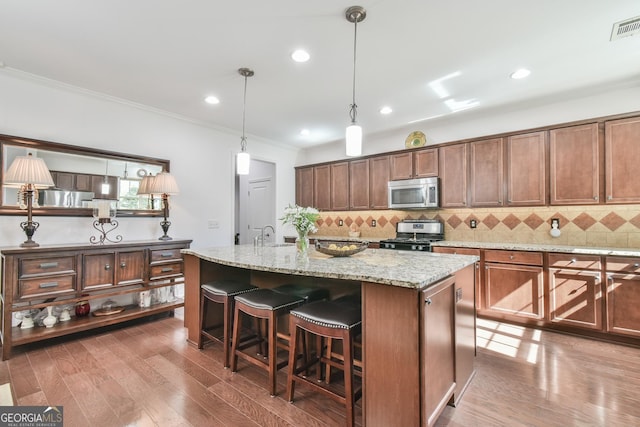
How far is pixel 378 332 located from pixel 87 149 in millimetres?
3675

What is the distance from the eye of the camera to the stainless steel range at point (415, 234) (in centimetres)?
404

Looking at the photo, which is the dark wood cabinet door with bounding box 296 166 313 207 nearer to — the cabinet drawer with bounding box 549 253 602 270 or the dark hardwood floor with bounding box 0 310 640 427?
the dark hardwood floor with bounding box 0 310 640 427

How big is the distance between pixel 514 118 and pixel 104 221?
5.17m

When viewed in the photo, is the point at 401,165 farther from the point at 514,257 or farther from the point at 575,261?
the point at 575,261

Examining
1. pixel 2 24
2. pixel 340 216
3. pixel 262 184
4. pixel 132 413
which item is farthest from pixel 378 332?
pixel 262 184

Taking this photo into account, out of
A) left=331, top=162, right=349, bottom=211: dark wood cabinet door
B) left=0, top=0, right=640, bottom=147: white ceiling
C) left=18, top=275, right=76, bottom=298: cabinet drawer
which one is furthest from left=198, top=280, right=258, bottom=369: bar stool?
left=331, top=162, right=349, bottom=211: dark wood cabinet door

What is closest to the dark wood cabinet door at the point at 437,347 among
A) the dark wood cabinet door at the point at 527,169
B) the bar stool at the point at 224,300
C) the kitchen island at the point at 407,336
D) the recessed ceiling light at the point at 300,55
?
the kitchen island at the point at 407,336

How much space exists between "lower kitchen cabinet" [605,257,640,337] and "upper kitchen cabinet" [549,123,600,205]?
2.44ft

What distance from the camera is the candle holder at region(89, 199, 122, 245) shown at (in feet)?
10.5

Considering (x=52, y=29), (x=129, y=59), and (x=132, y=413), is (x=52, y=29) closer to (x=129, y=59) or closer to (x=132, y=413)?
(x=129, y=59)

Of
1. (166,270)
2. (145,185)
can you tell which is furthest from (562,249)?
(145,185)

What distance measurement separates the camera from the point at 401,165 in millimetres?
4602

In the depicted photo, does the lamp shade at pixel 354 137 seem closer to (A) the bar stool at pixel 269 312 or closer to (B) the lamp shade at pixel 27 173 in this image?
(A) the bar stool at pixel 269 312

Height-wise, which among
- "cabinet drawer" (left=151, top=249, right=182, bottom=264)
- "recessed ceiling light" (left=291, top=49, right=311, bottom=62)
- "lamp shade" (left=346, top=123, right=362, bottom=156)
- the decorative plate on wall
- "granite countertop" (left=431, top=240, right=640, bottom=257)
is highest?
"recessed ceiling light" (left=291, top=49, right=311, bottom=62)
